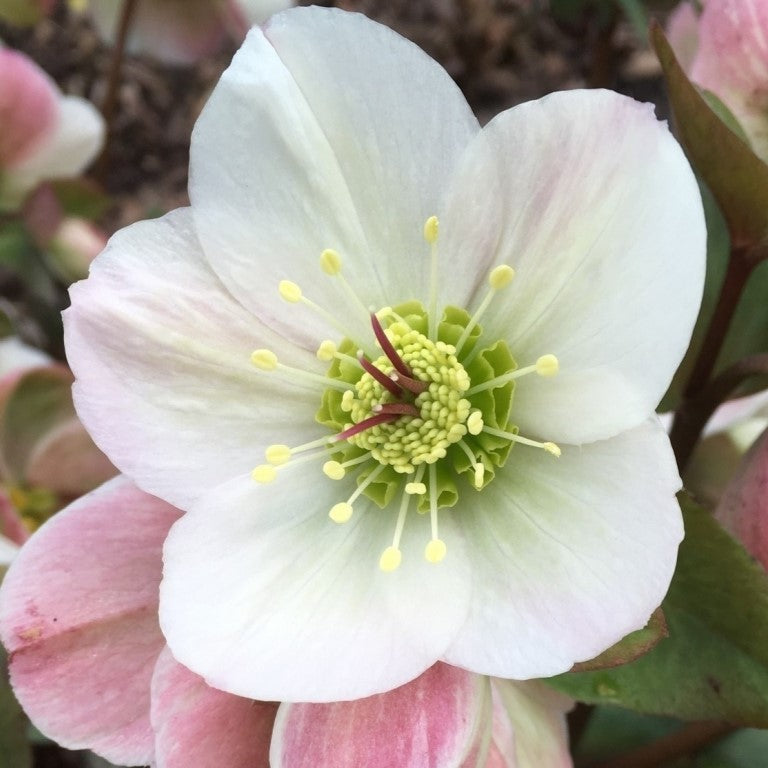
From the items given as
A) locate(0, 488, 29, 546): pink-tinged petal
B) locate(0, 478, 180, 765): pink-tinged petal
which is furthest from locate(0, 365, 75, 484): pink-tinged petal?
locate(0, 478, 180, 765): pink-tinged petal

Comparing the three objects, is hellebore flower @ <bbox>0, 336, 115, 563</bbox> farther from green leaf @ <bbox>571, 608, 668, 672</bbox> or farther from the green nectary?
green leaf @ <bbox>571, 608, 668, 672</bbox>

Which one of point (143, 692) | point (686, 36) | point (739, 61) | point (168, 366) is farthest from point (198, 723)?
point (686, 36)

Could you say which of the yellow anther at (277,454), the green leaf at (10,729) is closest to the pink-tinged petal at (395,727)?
the yellow anther at (277,454)

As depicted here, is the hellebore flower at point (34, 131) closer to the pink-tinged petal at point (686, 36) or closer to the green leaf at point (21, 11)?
the green leaf at point (21, 11)

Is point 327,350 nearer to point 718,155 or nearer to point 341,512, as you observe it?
point 341,512

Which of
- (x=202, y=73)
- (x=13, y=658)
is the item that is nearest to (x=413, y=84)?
(x=13, y=658)

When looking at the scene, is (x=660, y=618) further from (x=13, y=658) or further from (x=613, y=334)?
(x=13, y=658)
